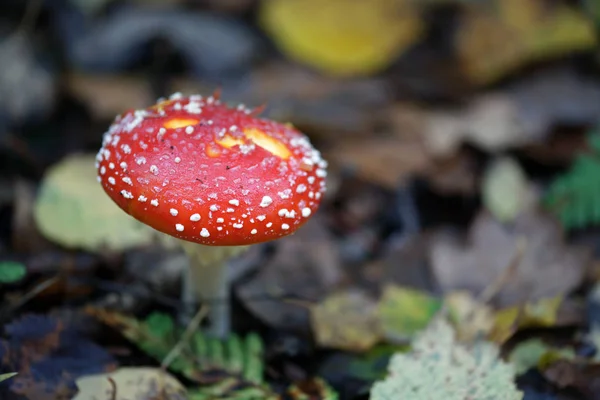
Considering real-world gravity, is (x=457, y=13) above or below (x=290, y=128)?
above

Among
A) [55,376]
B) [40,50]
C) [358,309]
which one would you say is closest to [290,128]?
[358,309]

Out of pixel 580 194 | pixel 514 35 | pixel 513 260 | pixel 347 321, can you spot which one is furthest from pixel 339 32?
pixel 347 321

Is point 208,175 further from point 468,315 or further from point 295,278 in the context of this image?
point 468,315

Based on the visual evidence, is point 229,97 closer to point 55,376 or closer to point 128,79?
point 128,79

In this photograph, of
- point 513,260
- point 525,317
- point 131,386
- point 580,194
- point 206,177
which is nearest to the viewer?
point 206,177

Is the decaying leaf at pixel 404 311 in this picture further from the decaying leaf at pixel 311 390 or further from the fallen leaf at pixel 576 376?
the fallen leaf at pixel 576 376

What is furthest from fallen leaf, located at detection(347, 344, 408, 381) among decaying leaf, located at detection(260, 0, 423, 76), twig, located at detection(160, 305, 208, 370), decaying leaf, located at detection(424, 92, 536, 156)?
decaying leaf, located at detection(260, 0, 423, 76)

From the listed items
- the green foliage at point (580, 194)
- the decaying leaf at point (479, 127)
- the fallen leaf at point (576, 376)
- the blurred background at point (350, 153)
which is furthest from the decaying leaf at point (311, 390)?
the decaying leaf at point (479, 127)
